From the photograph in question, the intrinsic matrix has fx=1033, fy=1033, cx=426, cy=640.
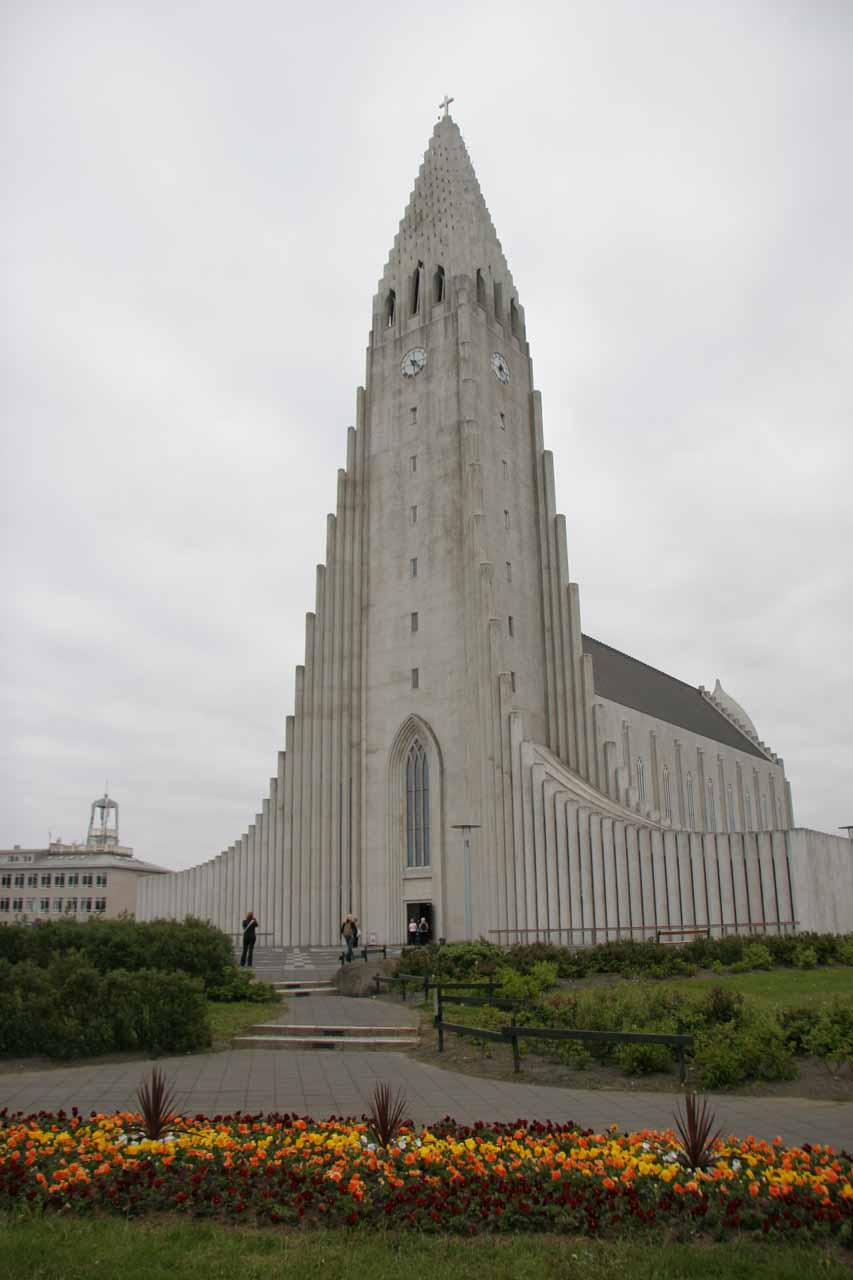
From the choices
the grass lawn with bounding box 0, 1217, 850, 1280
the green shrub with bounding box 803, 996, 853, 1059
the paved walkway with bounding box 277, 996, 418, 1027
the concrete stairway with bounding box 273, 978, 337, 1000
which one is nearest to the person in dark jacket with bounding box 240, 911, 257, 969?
the concrete stairway with bounding box 273, 978, 337, 1000

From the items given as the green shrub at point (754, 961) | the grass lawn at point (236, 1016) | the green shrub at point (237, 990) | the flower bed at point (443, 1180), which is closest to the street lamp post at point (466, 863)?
the green shrub at point (754, 961)

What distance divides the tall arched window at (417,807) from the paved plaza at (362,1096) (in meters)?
28.0

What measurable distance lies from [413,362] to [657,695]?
98.0ft

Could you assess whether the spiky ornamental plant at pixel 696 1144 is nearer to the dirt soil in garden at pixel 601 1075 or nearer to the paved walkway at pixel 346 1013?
the dirt soil in garden at pixel 601 1075

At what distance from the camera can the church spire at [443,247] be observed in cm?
5059

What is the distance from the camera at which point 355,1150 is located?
8250mm

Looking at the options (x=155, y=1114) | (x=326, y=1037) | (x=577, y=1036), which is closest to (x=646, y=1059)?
(x=577, y=1036)

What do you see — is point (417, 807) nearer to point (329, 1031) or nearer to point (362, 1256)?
point (329, 1031)

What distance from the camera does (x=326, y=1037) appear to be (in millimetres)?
16875

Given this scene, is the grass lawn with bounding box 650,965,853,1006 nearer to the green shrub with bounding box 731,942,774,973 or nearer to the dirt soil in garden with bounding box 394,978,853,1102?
the green shrub with bounding box 731,942,774,973

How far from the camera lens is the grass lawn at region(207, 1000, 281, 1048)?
56.2 feet

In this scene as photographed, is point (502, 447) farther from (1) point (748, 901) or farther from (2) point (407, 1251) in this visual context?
(2) point (407, 1251)

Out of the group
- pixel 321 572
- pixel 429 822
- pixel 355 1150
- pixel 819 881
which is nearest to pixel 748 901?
pixel 819 881

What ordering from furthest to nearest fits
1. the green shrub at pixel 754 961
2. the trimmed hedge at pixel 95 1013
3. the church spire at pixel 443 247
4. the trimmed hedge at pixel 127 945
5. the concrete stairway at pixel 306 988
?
the church spire at pixel 443 247
the concrete stairway at pixel 306 988
the green shrub at pixel 754 961
the trimmed hedge at pixel 127 945
the trimmed hedge at pixel 95 1013
